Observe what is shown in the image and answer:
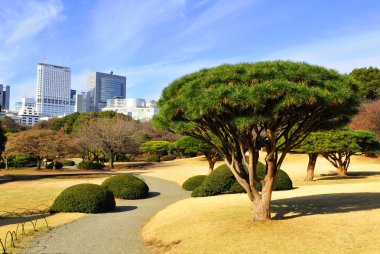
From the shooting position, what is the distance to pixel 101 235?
12.9 metres

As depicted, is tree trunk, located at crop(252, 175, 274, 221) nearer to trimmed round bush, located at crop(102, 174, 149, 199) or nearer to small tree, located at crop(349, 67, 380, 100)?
trimmed round bush, located at crop(102, 174, 149, 199)

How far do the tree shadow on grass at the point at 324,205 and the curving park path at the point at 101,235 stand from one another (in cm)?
557

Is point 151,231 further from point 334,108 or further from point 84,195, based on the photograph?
point 334,108

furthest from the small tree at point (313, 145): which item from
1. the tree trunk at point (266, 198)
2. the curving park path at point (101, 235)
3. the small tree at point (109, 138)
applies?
the small tree at point (109, 138)

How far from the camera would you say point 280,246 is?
9578 millimetres

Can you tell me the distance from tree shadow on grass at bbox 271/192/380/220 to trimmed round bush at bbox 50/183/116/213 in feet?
28.1

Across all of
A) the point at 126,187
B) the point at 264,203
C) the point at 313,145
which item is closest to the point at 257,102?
the point at 264,203

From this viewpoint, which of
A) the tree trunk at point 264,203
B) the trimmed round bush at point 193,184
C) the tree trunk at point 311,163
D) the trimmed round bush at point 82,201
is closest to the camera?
the tree trunk at point 264,203

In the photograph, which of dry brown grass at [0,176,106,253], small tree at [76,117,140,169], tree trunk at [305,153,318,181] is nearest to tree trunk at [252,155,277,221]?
dry brown grass at [0,176,106,253]

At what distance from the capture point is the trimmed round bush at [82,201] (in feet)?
57.3

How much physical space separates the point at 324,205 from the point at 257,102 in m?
7.56

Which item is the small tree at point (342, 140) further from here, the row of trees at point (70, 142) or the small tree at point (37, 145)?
the small tree at point (37, 145)

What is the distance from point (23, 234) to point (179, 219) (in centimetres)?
595

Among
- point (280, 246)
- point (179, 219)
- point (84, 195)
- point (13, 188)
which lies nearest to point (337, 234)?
point (280, 246)
